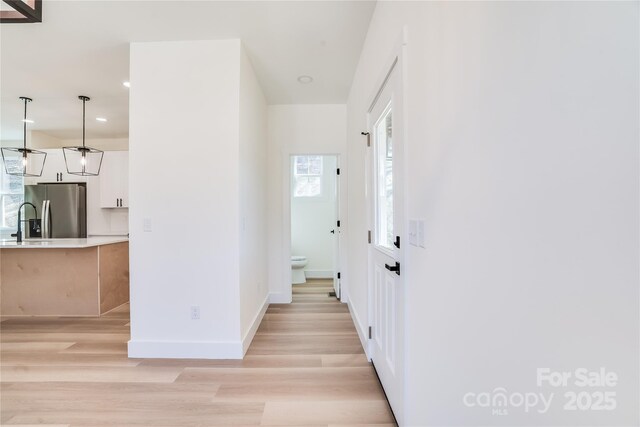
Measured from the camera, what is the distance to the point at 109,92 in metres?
3.44

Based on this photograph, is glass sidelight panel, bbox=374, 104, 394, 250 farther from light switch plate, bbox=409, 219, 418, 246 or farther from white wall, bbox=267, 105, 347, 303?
white wall, bbox=267, 105, 347, 303

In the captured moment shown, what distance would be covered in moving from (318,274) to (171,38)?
4080 millimetres

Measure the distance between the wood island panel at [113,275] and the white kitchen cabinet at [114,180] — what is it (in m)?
1.42

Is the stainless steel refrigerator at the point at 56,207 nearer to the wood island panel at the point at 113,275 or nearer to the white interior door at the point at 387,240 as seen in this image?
the wood island panel at the point at 113,275

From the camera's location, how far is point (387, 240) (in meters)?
1.91

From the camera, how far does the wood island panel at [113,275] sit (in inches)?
135

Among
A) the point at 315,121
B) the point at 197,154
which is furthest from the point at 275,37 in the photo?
the point at 315,121

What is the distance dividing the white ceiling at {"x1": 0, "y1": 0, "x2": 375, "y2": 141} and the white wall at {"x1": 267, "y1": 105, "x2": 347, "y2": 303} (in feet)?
0.79

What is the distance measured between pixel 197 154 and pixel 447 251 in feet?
6.82

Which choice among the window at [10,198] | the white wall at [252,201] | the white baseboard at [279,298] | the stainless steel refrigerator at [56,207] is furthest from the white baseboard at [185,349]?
the window at [10,198]

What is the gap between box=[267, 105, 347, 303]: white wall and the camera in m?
3.84

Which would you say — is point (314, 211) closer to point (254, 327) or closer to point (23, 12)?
point (254, 327)

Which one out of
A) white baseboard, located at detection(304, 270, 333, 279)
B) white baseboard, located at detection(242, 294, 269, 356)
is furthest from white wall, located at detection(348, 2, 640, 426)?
white baseboard, located at detection(304, 270, 333, 279)

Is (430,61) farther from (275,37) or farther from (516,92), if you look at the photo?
(275,37)
